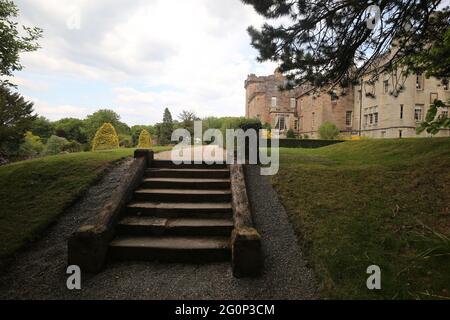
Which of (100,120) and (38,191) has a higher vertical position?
(100,120)

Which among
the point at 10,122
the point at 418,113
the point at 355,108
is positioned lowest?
the point at 10,122

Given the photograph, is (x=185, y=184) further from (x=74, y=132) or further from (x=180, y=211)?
(x=74, y=132)

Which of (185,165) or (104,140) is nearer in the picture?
(185,165)

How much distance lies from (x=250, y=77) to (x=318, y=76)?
5056 cm

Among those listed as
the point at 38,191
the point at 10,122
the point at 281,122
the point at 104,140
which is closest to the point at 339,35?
the point at 38,191

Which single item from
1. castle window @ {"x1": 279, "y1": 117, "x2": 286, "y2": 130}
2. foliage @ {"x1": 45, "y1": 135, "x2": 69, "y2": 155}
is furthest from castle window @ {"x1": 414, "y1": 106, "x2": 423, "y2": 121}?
foliage @ {"x1": 45, "y1": 135, "x2": 69, "y2": 155}

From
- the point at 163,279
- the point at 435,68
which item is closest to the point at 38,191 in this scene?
the point at 163,279

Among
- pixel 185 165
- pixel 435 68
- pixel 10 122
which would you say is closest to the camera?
pixel 435 68

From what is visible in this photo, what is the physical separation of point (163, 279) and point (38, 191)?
14.3 feet

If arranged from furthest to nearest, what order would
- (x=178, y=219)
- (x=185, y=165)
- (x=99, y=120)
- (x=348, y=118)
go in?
(x=99, y=120), (x=348, y=118), (x=185, y=165), (x=178, y=219)

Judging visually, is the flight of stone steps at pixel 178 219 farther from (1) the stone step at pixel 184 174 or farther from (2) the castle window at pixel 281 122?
(2) the castle window at pixel 281 122

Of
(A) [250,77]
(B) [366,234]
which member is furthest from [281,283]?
(A) [250,77]

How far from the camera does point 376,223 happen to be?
14.8 ft

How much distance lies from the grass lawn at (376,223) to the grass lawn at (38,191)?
4.82m
